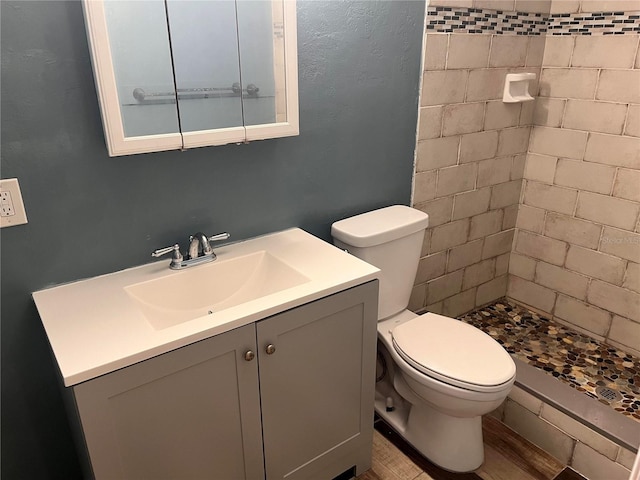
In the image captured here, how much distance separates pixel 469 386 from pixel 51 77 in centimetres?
158

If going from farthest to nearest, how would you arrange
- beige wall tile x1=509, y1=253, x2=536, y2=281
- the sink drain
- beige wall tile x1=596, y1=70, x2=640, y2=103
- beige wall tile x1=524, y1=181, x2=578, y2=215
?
beige wall tile x1=509, y1=253, x2=536, y2=281 → beige wall tile x1=524, y1=181, x2=578, y2=215 → beige wall tile x1=596, y1=70, x2=640, y2=103 → the sink drain

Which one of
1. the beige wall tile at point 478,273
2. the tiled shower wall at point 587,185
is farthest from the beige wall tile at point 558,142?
the beige wall tile at point 478,273

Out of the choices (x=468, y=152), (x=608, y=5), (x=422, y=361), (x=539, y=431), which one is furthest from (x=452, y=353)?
(x=608, y=5)

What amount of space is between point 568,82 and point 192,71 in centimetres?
189

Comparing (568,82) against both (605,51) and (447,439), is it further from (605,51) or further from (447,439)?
(447,439)

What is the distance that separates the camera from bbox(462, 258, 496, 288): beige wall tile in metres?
2.65

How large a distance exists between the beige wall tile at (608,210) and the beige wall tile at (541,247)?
0.21 metres

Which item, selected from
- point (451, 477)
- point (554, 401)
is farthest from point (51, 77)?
point (554, 401)

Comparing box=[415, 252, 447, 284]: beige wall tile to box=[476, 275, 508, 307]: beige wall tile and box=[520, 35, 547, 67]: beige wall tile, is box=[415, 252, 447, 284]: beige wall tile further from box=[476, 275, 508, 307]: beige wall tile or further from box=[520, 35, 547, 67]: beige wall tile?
box=[520, 35, 547, 67]: beige wall tile

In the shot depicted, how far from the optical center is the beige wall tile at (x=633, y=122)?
7.20ft

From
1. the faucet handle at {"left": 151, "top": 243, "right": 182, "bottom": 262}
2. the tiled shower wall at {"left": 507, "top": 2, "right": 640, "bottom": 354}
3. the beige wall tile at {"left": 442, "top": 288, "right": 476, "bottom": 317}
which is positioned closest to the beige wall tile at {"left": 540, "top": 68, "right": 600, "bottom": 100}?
the tiled shower wall at {"left": 507, "top": 2, "right": 640, "bottom": 354}

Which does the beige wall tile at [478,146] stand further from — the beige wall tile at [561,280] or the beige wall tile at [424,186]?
the beige wall tile at [561,280]

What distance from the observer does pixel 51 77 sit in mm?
1307

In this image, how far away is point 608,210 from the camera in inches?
94.3
